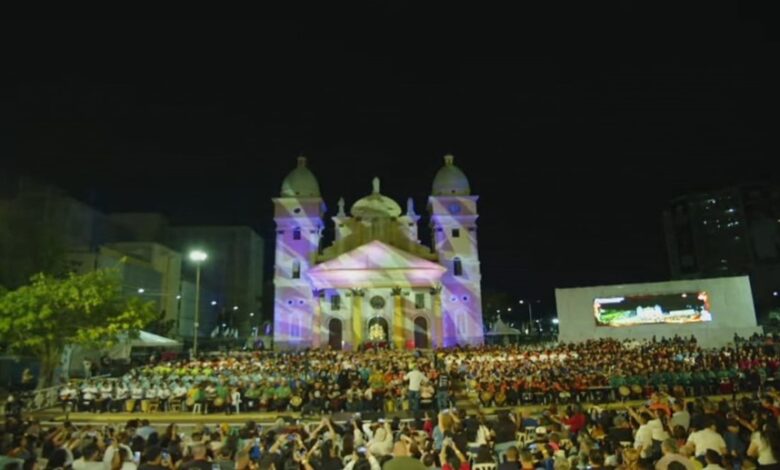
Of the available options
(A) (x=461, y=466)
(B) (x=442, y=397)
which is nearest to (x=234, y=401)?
(B) (x=442, y=397)

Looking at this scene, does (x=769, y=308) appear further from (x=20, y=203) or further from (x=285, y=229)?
(x=20, y=203)

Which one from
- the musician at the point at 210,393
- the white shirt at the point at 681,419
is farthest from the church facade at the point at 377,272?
the white shirt at the point at 681,419

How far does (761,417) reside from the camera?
10.1 meters

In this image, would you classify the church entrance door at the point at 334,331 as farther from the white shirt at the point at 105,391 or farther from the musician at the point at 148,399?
the white shirt at the point at 105,391

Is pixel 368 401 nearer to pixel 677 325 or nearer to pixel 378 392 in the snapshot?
pixel 378 392

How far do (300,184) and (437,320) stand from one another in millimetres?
22272

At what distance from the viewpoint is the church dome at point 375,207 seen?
5991 centimetres

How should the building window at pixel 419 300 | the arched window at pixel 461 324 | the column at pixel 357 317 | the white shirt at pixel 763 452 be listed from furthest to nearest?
the arched window at pixel 461 324, the building window at pixel 419 300, the column at pixel 357 317, the white shirt at pixel 763 452

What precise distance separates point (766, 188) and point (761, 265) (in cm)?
1314

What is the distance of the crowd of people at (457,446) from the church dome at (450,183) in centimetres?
4855

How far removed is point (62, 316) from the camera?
24.1 meters

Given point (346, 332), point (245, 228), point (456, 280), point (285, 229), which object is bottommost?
point (346, 332)

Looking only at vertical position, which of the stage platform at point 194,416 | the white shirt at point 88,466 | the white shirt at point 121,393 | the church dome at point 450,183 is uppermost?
the church dome at point 450,183

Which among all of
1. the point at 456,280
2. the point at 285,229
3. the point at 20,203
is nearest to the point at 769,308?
the point at 456,280
